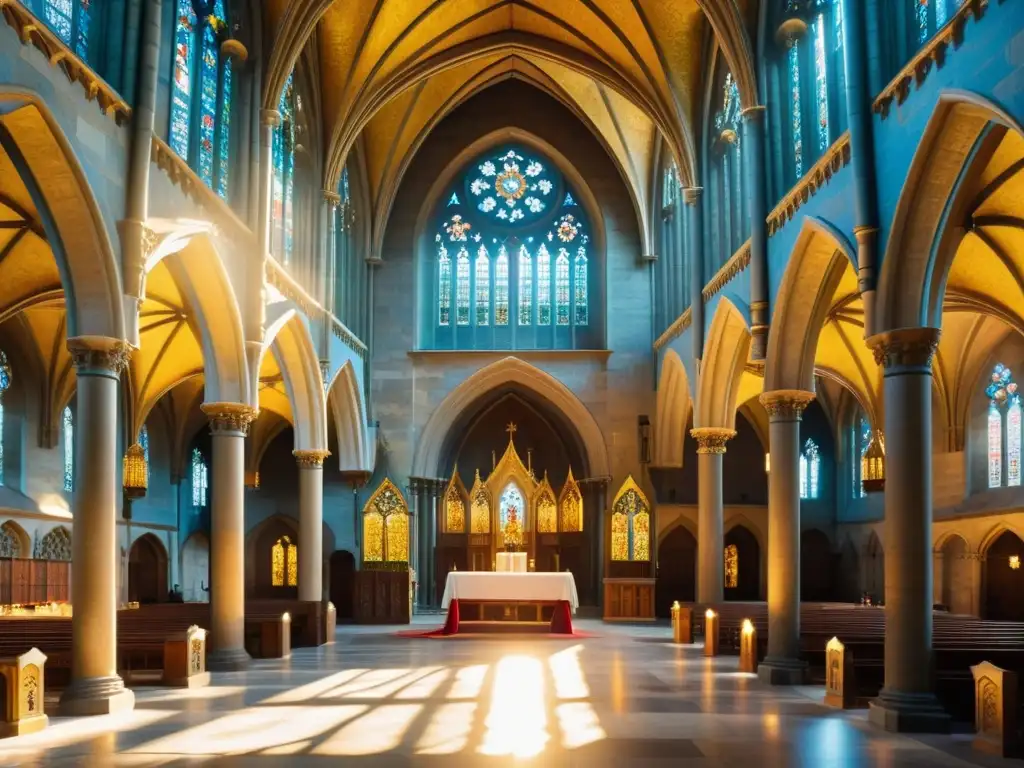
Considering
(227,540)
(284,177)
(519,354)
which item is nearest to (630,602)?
(519,354)

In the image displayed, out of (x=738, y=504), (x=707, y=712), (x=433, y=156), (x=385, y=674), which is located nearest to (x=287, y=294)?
(x=385, y=674)

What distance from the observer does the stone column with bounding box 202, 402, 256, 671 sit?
736 inches

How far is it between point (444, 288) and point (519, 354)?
311cm

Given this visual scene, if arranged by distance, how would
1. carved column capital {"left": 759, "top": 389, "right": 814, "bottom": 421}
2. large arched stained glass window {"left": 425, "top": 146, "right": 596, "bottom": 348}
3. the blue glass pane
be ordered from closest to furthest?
carved column capital {"left": 759, "top": 389, "right": 814, "bottom": 421}, the blue glass pane, large arched stained glass window {"left": 425, "top": 146, "right": 596, "bottom": 348}

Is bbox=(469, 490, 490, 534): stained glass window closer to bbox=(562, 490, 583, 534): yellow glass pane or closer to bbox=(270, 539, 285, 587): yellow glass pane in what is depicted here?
bbox=(562, 490, 583, 534): yellow glass pane

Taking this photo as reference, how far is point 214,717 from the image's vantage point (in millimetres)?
12859

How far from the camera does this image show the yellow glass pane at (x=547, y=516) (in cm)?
3359

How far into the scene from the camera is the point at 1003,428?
2636 centimetres

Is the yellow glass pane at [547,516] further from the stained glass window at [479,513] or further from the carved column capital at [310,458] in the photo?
the carved column capital at [310,458]

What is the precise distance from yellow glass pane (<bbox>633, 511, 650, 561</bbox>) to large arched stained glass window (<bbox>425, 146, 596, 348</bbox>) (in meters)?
5.94

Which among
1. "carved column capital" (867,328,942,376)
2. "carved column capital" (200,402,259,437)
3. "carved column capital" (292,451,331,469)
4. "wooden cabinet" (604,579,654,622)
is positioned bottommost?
"wooden cabinet" (604,579,654,622)

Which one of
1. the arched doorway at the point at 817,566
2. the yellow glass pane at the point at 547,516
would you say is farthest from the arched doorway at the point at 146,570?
the arched doorway at the point at 817,566

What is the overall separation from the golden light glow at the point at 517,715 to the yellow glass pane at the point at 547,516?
15.0 m

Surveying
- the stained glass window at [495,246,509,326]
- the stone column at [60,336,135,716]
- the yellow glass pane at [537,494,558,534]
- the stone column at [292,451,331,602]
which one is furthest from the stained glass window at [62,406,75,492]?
the stone column at [60,336,135,716]
